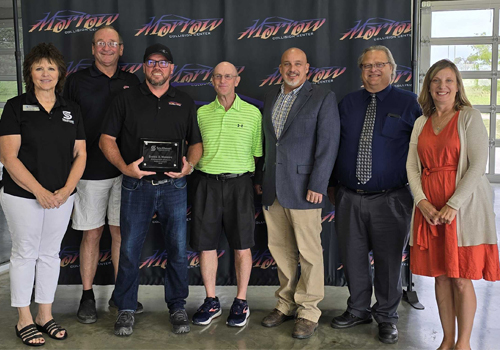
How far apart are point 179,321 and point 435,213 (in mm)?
1855

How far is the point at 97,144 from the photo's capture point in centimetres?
344

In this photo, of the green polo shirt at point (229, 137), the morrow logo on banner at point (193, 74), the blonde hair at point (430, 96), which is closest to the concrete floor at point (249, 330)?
the green polo shirt at point (229, 137)

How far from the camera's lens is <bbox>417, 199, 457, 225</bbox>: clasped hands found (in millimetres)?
2506

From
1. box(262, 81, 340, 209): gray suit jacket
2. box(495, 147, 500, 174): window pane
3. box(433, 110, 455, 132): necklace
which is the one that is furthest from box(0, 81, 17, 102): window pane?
box(495, 147, 500, 174): window pane

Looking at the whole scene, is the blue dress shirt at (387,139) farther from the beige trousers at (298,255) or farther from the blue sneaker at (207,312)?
the blue sneaker at (207,312)

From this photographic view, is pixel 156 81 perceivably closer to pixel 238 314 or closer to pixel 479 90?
pixel 238 314

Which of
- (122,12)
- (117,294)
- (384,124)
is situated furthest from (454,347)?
(122,12)

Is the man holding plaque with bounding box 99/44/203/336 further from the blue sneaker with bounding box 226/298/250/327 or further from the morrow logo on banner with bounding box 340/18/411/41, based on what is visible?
the morrow logo on banner with bounding box 340/18/411/41

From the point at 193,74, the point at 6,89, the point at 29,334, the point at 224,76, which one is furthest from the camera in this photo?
the point at 6,89

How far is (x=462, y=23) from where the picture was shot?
944cm

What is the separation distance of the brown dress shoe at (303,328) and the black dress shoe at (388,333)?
0.43 m

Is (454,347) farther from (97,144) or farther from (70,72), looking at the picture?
(70,72)

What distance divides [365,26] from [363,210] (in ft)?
5.18

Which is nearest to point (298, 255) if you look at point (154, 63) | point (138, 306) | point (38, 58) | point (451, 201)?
point (451, 201)
